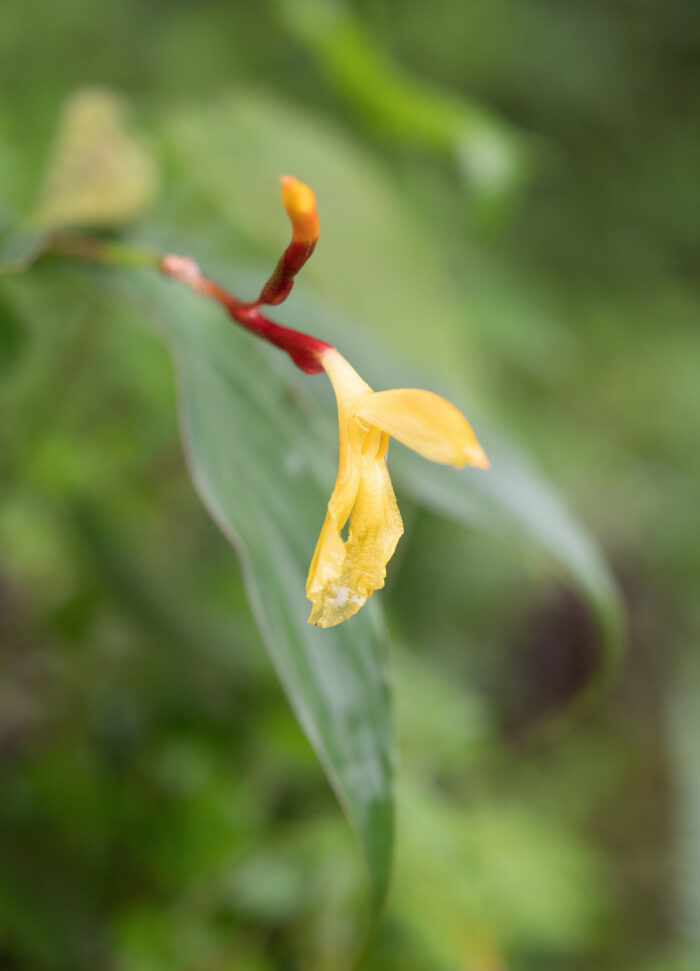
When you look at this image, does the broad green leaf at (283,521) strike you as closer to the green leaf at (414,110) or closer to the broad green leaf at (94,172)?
the broad green leaf at (94,172)

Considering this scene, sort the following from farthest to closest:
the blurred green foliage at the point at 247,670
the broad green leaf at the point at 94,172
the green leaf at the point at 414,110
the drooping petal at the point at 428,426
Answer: the green leaf at the point at 414,110 → the blurred green foliage at the point at 247,670 → the broad green leaf at the point at 94,172 → the drooping petal at the point at 428,426

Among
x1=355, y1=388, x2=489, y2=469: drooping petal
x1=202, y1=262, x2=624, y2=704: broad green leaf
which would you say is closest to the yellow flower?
x1=355, y1=388, x2=489, y2=469: drooping petal

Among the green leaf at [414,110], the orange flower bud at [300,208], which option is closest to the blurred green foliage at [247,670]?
the green leaf at [414,110]

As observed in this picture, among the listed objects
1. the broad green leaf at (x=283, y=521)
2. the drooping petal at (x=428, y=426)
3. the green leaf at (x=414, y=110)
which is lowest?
the broad green leaf at (x=283, y=521)

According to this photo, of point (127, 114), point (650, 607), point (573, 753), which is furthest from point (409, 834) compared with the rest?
point (650, 607)

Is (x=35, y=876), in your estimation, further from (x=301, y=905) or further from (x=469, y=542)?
(x=469, y=542)

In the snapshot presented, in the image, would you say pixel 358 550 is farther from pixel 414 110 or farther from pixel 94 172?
pixel 414 110
